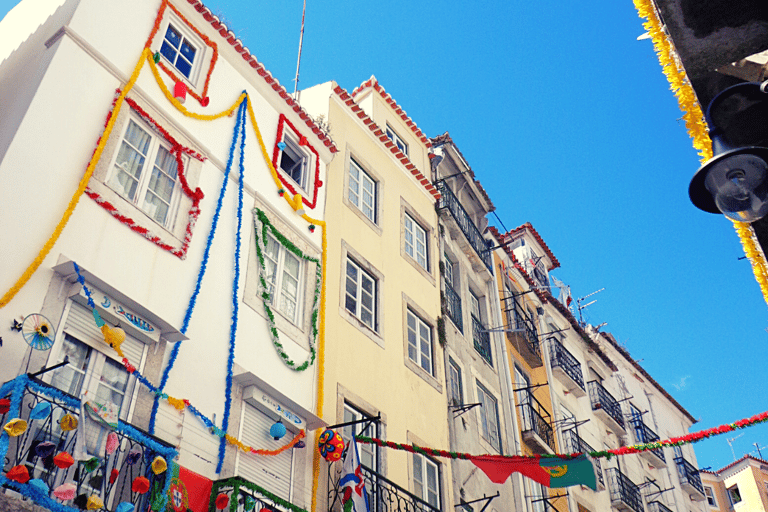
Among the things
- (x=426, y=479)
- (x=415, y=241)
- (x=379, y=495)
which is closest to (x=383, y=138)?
(x=415, y=241)

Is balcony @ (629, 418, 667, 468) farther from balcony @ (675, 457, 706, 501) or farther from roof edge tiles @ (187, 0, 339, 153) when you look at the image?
roof edge tiles @ (187, 0, 339, 153)

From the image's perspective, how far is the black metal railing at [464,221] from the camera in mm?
20641

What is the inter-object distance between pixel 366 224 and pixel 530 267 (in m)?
13.2

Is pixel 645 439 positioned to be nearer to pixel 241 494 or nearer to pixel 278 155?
pixel 278 155

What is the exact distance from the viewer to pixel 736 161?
4586mm

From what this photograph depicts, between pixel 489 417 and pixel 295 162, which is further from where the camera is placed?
pixel 489 417

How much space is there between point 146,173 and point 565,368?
17.0 m

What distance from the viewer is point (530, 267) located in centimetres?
2773

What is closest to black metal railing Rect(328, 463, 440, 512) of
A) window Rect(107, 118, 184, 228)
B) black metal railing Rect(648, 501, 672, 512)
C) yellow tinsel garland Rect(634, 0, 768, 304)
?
window Rect(107, 118, 184, 228)

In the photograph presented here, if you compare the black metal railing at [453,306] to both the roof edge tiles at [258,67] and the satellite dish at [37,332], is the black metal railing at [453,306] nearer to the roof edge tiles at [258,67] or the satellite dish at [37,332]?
the roof edge tiles at [258,67]

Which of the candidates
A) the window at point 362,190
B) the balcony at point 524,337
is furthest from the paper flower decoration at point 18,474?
the balcony at point 524,337

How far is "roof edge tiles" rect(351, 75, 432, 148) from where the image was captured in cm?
2014

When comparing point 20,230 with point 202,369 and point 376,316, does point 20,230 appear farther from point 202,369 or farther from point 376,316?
point 376,316

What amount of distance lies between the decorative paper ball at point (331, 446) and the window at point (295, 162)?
16.7ft
